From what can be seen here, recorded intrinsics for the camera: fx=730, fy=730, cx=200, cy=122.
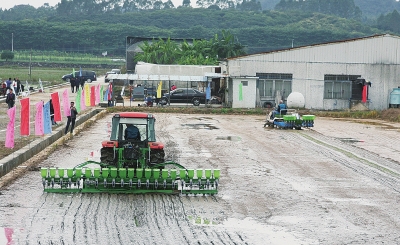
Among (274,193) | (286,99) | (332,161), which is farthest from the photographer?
(286,99)

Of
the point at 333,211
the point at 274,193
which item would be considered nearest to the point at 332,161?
the point at 274,193

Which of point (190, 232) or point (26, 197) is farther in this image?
point (26, 197)

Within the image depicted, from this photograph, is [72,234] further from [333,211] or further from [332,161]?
[332,161]

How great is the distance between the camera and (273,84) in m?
50.2

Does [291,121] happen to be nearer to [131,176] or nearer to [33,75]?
[131,176]

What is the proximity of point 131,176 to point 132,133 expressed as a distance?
1.82 meters

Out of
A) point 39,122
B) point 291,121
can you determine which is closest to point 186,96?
point 291,121

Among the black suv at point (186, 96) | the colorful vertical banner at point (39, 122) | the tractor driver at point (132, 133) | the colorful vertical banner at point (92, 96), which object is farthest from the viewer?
the black suv at point (186, 96)

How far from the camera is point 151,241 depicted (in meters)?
12.1

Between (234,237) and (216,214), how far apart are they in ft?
6.36

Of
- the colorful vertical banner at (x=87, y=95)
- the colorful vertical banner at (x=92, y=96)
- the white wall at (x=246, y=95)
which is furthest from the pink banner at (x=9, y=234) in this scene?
the white wall at (x=246, y=95)

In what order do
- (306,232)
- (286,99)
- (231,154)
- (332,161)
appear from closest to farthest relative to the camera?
1. (306,232)
2. (332,161)
3. (231,154)
4. (286,99)

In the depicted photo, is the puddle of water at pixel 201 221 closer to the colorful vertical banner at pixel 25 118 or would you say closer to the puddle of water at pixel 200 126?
the colorful vertical banner at pixel 25 118

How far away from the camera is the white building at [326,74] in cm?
4962
